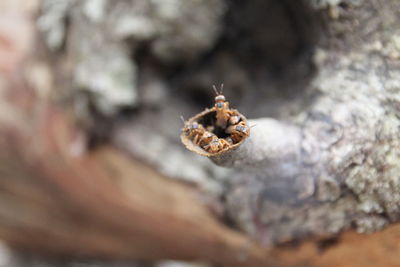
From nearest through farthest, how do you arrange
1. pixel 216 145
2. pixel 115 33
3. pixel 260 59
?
pixel 216 145
pixel 115 33
pixel 260 59

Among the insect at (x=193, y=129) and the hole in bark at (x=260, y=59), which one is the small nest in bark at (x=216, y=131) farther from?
the hole in bark at (x=260, y=59)

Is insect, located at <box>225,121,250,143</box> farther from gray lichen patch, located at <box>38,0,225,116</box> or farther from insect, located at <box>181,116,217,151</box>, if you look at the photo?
gray lichen patch, located at <box>38,0,225,116</box>

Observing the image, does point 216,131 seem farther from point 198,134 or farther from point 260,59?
point 260,59

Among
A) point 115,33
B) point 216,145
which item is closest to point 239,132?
point 216,145

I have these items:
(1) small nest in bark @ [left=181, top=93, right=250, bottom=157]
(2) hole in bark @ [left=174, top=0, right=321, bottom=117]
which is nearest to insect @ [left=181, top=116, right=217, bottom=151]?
(1) small nest in bark @ [left=181, top=93, right=250, bottom=157]

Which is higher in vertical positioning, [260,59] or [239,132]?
[260,59]

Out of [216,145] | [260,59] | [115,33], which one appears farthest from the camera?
[260,59]
